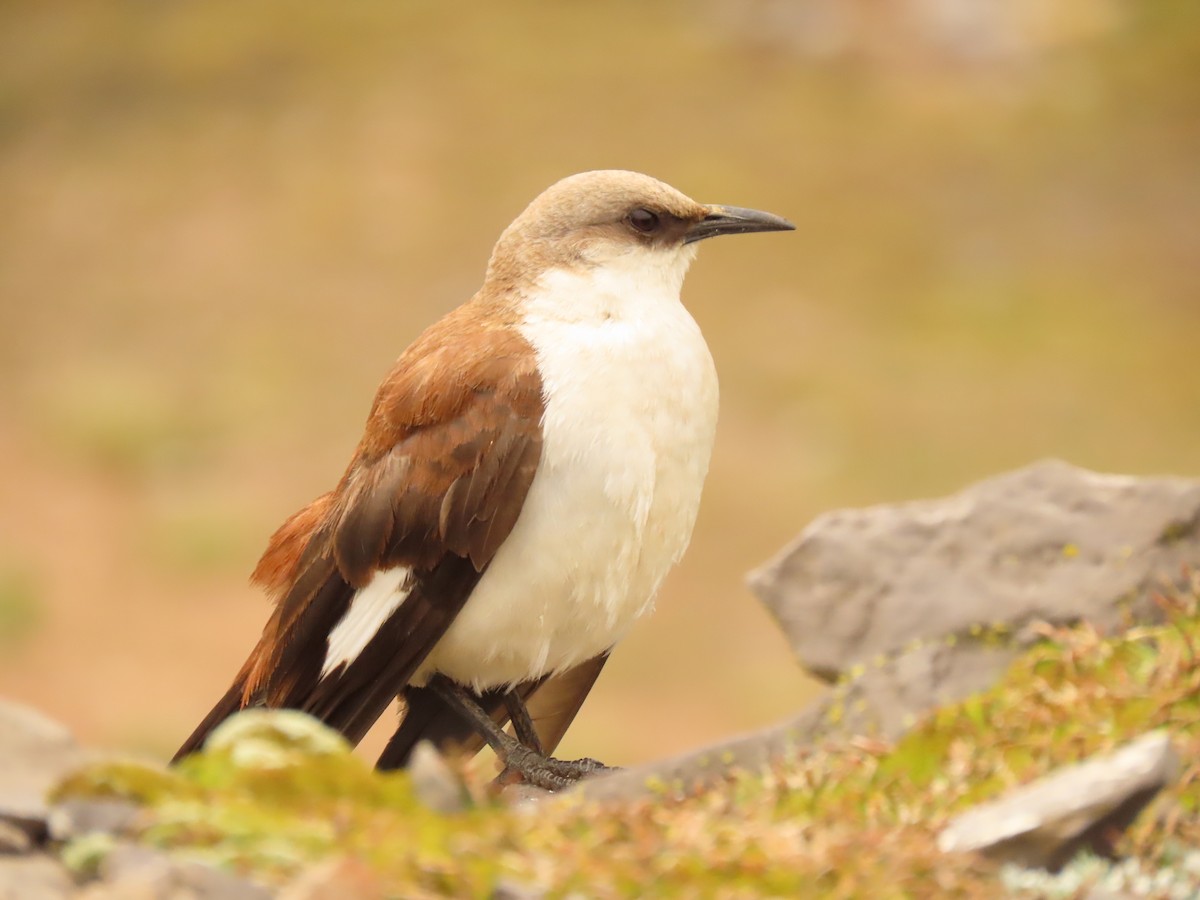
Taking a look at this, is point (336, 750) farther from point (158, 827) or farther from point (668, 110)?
point (668, 110)

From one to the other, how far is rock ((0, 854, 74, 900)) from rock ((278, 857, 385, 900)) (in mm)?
310

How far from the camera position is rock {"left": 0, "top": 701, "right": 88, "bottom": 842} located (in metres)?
2.16

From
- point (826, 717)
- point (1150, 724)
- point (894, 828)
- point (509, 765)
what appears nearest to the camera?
point (894, 828)

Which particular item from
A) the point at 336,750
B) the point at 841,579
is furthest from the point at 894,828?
the point at 841,579

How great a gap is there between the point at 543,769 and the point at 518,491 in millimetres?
776

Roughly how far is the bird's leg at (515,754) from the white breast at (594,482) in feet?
0.30

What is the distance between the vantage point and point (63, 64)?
13.1 m

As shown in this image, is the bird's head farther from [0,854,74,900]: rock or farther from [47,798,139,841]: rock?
[0,854,74,900]: rock

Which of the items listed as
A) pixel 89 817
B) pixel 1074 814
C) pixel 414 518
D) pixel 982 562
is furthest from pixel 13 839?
pixel 982 562

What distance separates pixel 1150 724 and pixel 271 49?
1162 centimetres

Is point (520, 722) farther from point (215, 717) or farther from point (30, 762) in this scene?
point (30, 762)

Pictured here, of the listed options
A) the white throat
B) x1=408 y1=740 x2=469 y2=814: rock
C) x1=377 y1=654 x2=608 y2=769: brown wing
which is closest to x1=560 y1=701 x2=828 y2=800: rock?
x1=377 y1=654 x2=608 y2=769: brown wing

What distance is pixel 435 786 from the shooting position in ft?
7.64

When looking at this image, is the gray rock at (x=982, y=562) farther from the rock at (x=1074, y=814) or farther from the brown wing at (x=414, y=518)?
the rock at (x=1074, y=814)
